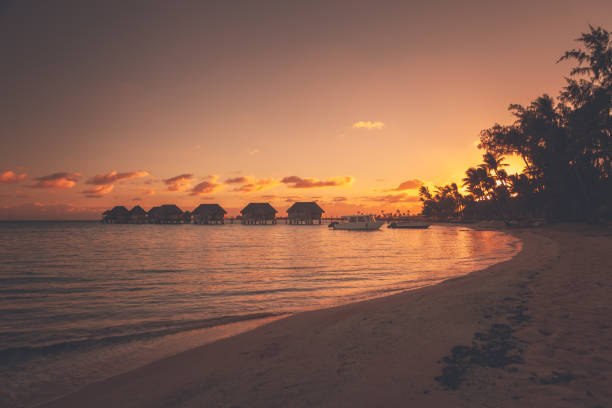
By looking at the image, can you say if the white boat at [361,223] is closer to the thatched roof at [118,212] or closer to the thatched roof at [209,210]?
the thatched roof at [209,210]

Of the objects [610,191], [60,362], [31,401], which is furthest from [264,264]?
[610,191]

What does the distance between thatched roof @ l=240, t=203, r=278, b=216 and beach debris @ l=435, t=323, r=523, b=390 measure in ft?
279

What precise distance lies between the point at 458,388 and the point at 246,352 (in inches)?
106

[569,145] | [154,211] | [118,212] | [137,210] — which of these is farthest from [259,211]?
[569,145]

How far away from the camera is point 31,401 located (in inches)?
133

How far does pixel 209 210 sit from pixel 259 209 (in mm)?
17244

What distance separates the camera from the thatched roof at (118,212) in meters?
103

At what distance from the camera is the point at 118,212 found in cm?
10331

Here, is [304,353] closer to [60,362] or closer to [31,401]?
[31,401]

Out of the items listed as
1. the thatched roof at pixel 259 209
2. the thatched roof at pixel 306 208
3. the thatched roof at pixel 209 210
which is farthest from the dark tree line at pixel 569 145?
the thatched roof at pixel 209 210

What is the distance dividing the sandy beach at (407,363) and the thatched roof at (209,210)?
300ft

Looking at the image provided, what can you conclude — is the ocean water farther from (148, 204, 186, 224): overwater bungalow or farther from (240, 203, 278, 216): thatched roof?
(148, 204, 186, 224): overwater bungalow

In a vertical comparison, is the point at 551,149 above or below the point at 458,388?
above

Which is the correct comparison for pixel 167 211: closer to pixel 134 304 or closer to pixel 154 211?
pixel 154 211
